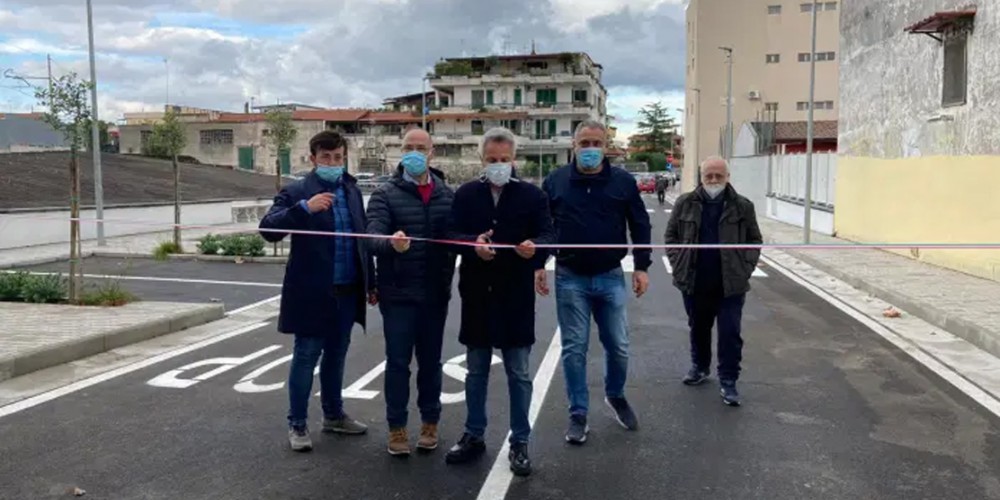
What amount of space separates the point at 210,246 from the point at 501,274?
44.7 feet

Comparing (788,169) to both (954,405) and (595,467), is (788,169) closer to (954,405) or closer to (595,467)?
(954,405)

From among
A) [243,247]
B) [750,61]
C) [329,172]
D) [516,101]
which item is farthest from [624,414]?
[516,101]

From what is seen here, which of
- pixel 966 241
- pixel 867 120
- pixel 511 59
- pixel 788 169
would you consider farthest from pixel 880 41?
pixel 511 59

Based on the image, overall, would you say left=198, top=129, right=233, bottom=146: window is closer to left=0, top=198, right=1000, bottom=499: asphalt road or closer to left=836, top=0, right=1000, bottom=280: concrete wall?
left=836, top=0, right=1000, bottom=280: concrete wall

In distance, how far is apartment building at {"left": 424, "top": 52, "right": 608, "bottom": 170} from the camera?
80.5 meters

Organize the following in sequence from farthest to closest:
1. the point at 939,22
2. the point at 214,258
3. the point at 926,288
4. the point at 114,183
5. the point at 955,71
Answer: the point at 114,183 → the point at 214,258 → the point at 955,71 → the point at 939,22 → the point at 926,288

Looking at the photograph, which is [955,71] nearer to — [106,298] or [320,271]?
[320,271]

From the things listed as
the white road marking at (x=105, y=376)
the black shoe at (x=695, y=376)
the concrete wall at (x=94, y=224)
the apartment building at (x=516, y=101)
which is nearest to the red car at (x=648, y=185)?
the apartment building at (x=516, y=101)

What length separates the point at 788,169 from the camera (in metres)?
30.2

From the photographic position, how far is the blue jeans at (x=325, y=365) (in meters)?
5.41

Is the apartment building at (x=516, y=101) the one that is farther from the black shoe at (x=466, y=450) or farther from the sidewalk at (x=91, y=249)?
the black shoe at (x=466, y=450)

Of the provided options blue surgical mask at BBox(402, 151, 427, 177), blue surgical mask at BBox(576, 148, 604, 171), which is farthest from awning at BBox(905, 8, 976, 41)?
blue surgical mask at BBox(402, 151, 427, 177)

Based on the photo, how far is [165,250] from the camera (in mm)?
17625

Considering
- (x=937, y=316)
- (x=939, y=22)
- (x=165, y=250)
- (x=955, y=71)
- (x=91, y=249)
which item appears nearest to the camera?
(x=937, y=316)
